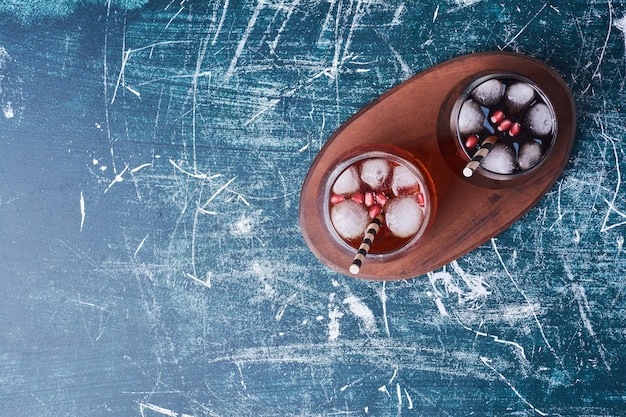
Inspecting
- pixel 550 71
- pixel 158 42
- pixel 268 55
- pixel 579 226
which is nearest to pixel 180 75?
pixel 158 42

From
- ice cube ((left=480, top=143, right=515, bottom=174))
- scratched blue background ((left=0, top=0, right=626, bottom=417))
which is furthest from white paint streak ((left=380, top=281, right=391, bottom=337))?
ice cube ((left=480, top=143, right=515, bottom=174))

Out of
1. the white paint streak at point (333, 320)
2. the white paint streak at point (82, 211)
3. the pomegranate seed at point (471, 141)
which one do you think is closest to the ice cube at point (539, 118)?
the pomegranate seed at point (471, 141)

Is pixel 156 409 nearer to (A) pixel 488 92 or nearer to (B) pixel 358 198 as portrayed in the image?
(B) pixel 358 198

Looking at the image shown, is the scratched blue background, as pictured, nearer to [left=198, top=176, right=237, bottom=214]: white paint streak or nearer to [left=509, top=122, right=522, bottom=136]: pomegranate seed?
[left=198, top=176, right=237, bottom=214]: white paint streak

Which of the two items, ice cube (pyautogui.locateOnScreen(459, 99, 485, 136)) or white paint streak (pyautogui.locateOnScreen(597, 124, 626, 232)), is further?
white paint streak (pyautogui.locateOnScreen(597, 124, 626, 232))

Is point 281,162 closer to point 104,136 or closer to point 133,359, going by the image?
point 104,136

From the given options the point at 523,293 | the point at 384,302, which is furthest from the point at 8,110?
the point at 523,293
